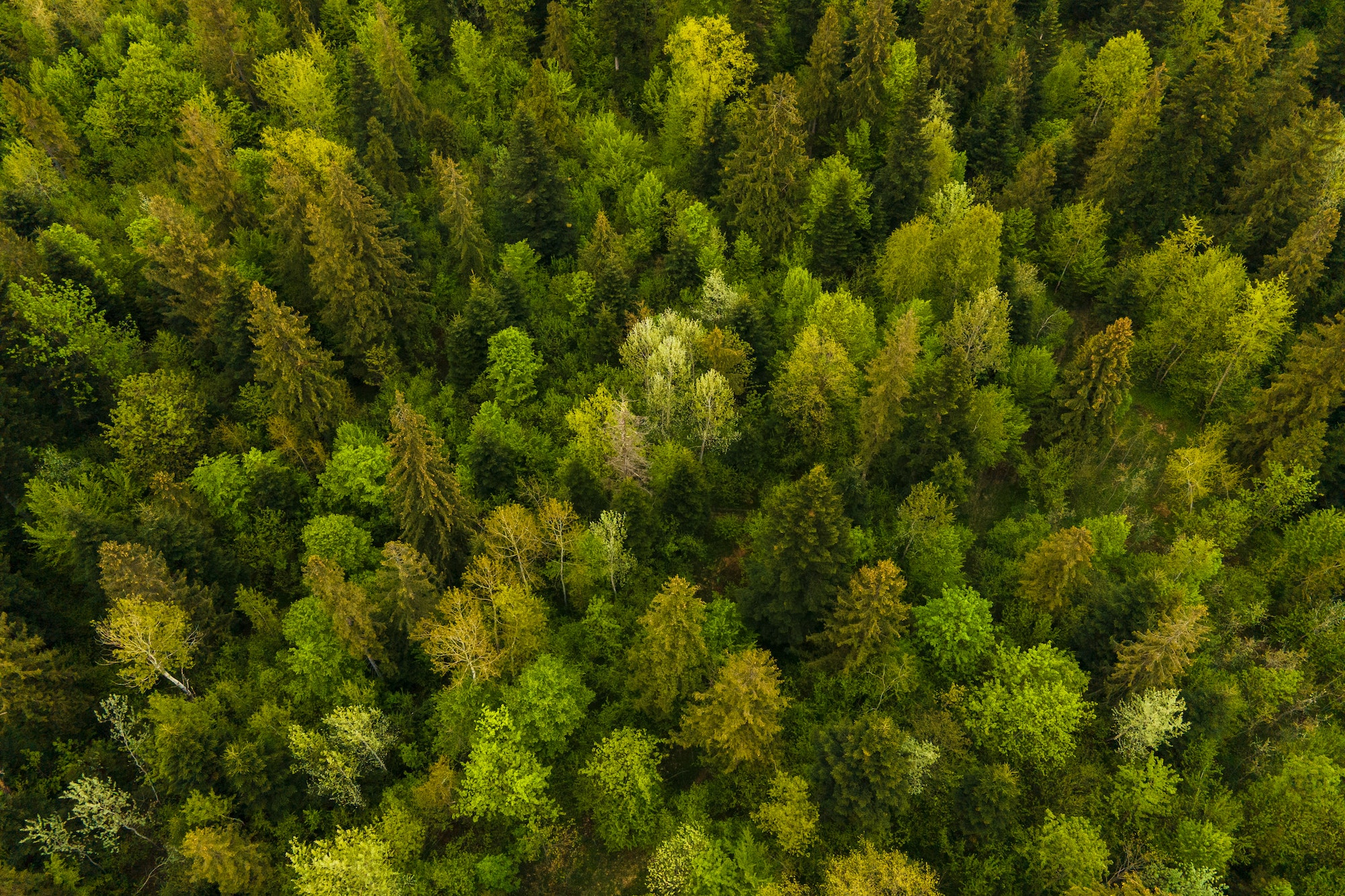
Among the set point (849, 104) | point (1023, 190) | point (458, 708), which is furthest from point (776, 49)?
point (458, 708)

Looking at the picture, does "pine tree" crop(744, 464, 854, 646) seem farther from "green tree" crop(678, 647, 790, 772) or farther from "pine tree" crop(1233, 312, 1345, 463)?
"pine tree" crop(1233, 312, 1345, 463)

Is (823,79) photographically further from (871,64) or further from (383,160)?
(383,160)

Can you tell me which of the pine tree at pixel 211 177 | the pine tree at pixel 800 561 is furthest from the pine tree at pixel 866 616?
the pine tree at pixel 211 177

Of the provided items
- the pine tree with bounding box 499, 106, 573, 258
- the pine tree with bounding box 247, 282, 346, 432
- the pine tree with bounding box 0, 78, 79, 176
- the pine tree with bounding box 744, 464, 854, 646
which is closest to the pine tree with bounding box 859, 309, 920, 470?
the pine tree with bounding box 744, 464, 854, 646

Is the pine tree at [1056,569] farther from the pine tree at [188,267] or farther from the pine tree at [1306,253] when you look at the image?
the pine tree at [188,267]

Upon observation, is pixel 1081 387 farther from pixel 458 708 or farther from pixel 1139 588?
pixel 458 708

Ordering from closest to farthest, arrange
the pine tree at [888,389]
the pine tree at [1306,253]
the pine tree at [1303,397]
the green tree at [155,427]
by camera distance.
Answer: the pine tree at [888,389] → the pine tree at [1303,397] → the green tree at [155,427] → the pine tree at [1306,253]
